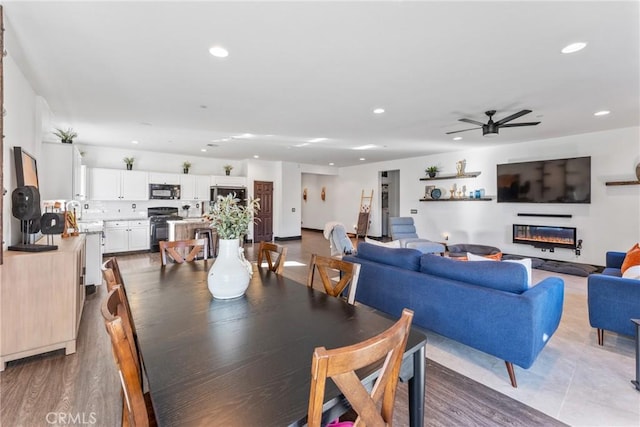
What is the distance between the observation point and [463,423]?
A: 1.77m

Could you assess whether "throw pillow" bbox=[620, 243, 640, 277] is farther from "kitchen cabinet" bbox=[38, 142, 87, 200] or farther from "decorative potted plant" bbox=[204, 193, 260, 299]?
"kitchen cabinet" bbox=[38, 142, 87, 200]

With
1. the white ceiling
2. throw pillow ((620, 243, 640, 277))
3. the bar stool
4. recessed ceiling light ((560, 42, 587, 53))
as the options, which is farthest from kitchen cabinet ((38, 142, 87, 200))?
throw pillow ((620, 243, 640, 277))

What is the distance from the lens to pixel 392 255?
10.1 feet

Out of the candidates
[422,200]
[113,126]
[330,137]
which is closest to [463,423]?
[330,137]

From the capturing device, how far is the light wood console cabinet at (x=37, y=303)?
230cm

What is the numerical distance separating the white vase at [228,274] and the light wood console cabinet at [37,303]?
1.74 meters

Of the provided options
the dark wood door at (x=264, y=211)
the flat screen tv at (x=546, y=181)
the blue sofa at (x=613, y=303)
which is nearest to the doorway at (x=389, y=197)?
the dark wood door at (x=264, y=211)

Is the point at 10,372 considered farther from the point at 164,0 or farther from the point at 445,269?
the point at 445,269

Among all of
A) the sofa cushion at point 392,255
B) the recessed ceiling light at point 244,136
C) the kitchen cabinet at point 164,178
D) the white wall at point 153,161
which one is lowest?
the sofa cushion at point 392,255

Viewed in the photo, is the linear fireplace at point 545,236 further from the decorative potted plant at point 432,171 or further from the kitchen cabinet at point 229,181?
the kitchen cabinet at point 229,181

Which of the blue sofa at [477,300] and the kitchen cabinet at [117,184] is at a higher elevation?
the kitchen cabinet at [117,184]

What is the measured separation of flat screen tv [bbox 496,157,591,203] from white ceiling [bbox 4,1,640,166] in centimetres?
105

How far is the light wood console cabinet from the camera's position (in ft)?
7.56

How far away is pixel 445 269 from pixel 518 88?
8.00 feet
